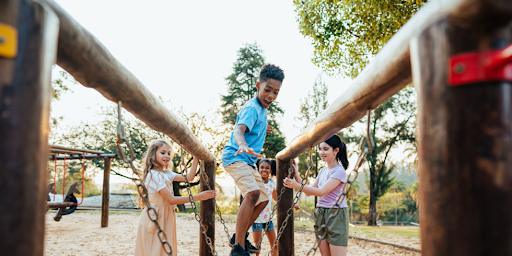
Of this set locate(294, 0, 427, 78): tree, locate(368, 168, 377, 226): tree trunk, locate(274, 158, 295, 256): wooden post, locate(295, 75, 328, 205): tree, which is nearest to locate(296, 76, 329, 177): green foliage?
locate(295, 75, 328, 205): tree

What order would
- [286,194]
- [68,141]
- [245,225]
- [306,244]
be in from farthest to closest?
[68,141] < [306,244] < [286,194] < [245,225]

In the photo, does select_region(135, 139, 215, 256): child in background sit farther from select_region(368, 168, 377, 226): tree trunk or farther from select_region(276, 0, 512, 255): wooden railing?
select_region(368, 168, 377, 226): tree trunk

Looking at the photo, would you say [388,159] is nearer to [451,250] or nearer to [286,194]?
[286,194]

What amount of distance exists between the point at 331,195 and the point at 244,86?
67.3 ft

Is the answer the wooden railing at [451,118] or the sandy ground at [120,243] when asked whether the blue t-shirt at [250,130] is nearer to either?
the wooden railing at [451,118]

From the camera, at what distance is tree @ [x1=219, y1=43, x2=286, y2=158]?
22.3 metres

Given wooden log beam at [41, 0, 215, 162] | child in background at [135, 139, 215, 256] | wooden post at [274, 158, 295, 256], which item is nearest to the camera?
wooden log beam at [41, 0, 215, 162]

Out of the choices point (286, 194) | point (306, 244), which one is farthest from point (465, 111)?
point (306, 244)

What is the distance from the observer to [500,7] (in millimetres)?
729

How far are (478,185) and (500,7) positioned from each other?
14.9 inches

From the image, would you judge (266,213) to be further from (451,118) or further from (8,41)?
(8,41)

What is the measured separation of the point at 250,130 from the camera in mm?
3010

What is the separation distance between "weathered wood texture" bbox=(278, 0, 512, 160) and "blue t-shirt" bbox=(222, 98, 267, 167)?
0.98 m

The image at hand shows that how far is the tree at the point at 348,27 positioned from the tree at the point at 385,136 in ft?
48.3
